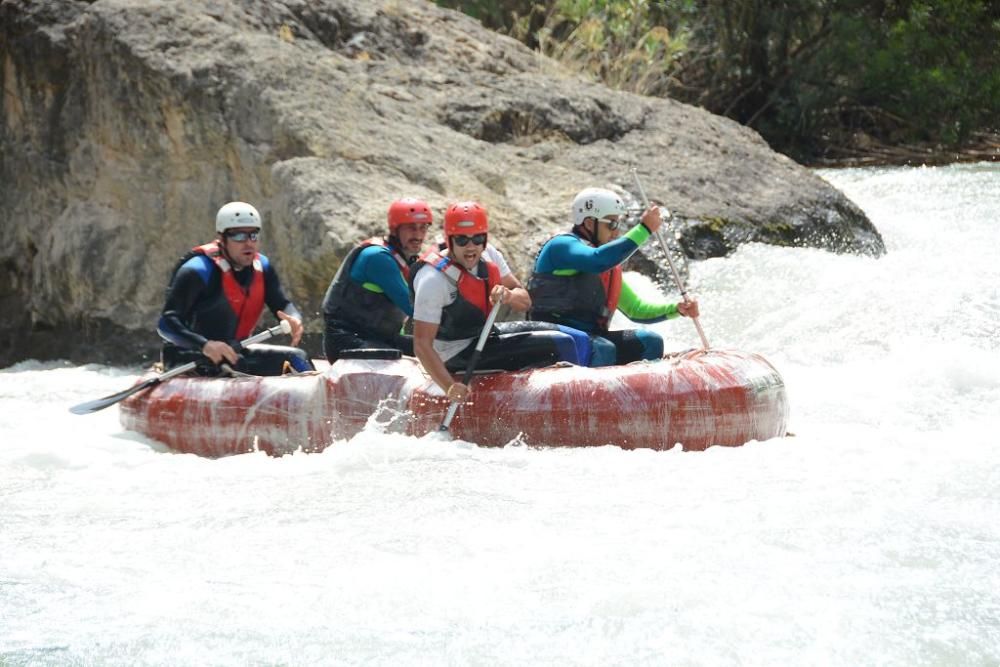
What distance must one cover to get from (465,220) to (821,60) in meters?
13.0

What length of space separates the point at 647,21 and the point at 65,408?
36.7 feet

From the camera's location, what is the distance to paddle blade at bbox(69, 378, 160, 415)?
24.9 ft

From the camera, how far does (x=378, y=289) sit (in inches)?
286

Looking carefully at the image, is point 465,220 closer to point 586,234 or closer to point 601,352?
point 586,234

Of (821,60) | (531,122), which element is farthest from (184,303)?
(821,60)

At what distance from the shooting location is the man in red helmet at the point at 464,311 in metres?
6.49

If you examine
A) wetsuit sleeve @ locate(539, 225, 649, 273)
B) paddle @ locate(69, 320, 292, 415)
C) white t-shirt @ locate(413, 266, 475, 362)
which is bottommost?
paddle @ locate(69, 320, 292, 415)

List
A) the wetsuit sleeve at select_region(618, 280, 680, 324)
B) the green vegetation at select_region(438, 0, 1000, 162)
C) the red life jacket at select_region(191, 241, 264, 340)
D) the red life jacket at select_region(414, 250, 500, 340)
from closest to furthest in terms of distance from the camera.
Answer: the red life jacket at select_region(414, 250, 500, 340) → the wetsuit sleeve at select_region(618, 280, 680, 324) → the red life jacket at select_region(191, 241, 264, 340) → the green vegetation at select_region(438, 0, 1000, 162)

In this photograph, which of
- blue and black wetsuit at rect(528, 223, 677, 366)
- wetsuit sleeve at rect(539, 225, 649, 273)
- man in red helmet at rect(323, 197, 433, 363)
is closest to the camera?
wetsuit sleeve at rect(539, 225, 649, 273)

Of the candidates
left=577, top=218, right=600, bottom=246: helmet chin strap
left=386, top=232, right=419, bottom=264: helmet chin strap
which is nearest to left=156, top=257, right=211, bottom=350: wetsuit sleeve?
left=386, top=232, right=419, bottom=264: helmet chin strap

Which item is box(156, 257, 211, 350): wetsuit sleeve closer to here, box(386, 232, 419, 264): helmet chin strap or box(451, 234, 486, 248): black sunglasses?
box(386, 232, 419, 264): helmet chin strap

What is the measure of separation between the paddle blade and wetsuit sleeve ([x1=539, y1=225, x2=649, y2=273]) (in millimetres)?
2154

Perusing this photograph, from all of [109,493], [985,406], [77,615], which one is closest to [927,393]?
[985,406]

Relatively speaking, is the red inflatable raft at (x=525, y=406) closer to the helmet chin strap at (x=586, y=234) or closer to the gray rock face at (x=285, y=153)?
the helmet chin strap at (x=586, y=234)
